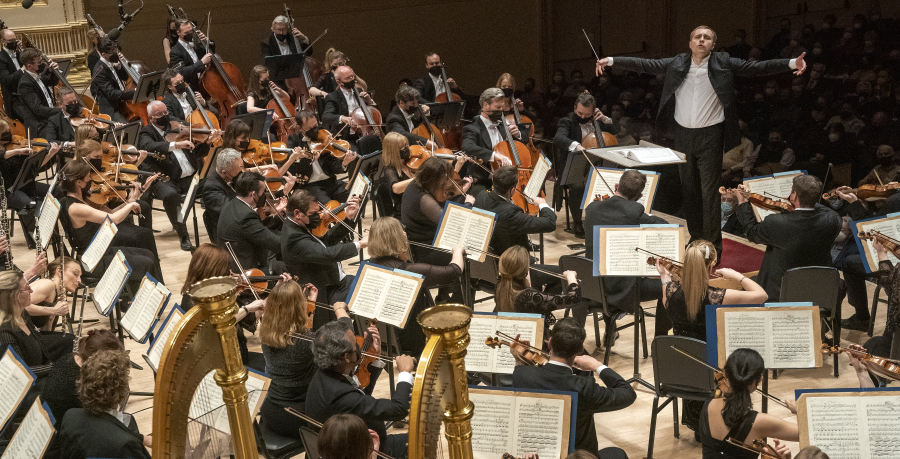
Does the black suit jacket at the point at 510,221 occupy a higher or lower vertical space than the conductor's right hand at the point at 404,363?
higher

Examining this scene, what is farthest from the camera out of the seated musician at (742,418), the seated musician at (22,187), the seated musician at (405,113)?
the seated musician at (405,113)

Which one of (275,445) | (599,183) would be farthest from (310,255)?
(599,183)

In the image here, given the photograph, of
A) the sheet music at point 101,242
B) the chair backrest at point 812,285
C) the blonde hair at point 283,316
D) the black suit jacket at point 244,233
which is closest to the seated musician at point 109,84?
the black suit jacket at point 244,233

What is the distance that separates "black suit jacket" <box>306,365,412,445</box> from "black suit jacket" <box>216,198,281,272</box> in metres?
2.37

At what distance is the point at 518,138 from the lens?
8570mm

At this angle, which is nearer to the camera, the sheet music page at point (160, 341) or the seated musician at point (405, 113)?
the sheet music page at point (160, 341)

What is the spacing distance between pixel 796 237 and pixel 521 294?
2060mm

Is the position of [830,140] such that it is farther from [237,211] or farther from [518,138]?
[237,211]

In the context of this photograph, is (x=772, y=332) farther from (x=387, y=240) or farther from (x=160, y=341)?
(x=160, y=341)

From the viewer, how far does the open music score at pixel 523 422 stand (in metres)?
3.56

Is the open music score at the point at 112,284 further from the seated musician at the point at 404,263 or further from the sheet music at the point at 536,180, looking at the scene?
the sheet music at the point at 536,180

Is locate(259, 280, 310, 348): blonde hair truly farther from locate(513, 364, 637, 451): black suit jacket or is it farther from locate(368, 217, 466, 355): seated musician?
locate(513, 364, 637, 451): black suit jacket

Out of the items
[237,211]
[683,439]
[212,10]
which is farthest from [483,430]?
[212,10]

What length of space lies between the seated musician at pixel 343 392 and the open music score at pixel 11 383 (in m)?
1.22
